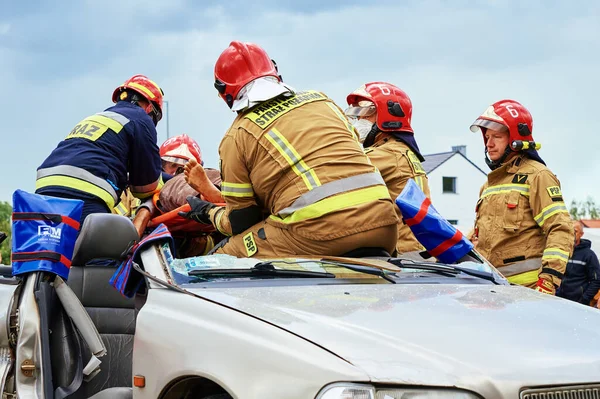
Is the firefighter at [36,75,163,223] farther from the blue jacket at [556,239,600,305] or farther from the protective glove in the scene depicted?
the blue jacket at [556,239,600,305]

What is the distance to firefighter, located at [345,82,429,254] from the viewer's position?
5617 millimetres

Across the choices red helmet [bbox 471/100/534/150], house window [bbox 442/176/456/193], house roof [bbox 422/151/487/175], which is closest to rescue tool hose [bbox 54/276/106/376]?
red helmet [bbox 471/100/534/150]

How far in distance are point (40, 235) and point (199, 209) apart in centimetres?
134

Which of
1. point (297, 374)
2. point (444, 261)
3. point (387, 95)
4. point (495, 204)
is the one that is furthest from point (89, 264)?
point (495, 204)

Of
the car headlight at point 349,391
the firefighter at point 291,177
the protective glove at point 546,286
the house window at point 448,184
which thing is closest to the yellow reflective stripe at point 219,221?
Answer: the firefighter at point 291,177

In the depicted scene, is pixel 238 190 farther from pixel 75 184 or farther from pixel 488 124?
pixel 488 124

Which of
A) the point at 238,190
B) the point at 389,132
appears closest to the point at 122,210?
the point at 389,132

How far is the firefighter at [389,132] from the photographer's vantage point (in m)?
5.62

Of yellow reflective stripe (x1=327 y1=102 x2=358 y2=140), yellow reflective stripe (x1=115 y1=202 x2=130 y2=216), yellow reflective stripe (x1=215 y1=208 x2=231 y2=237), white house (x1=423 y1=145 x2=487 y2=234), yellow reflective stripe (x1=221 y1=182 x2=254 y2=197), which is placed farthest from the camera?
white house (x1=423 y1=145 x2=487 y2=234)

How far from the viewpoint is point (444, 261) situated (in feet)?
13.7

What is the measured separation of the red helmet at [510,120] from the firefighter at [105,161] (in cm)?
251

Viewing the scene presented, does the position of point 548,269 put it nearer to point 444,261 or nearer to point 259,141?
point 444,261

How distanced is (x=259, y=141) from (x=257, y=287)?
4.26 feet

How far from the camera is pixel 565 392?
2.44 meters
